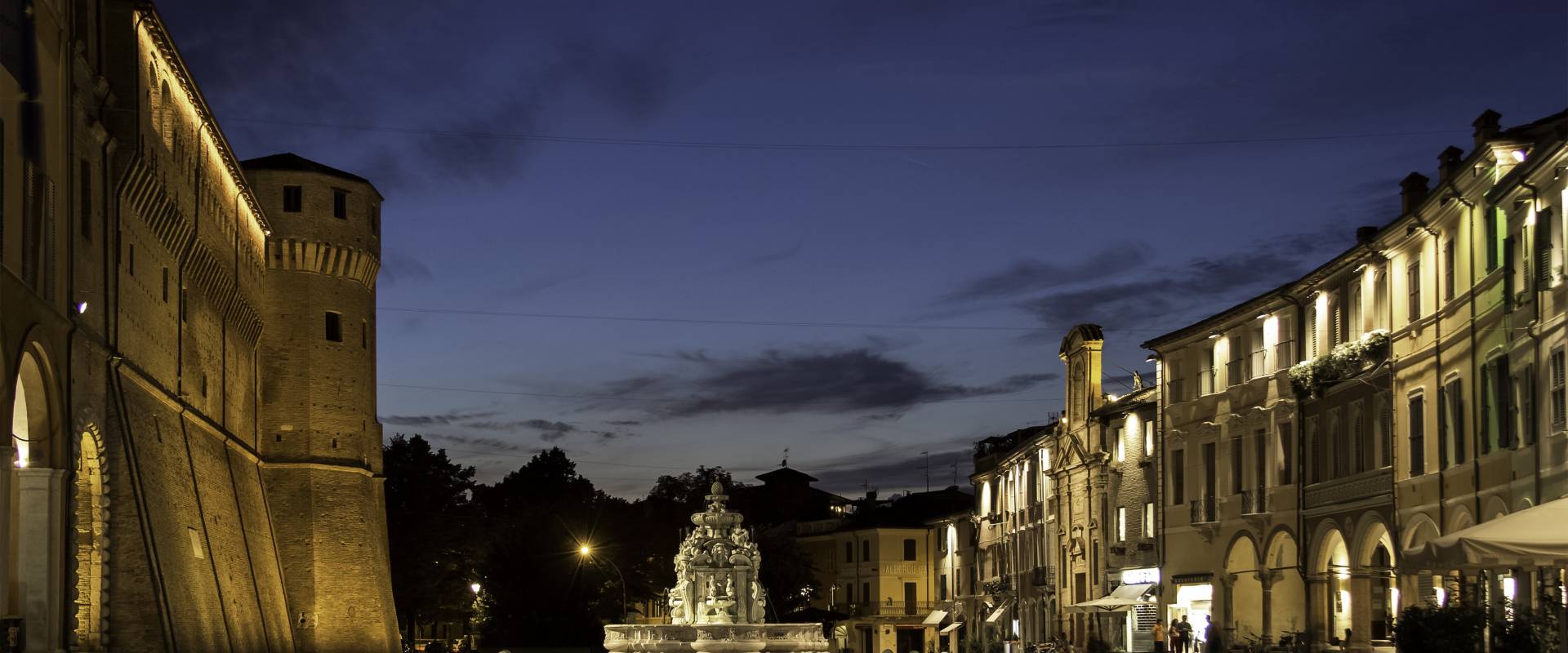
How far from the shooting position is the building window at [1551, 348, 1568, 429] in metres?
26.8

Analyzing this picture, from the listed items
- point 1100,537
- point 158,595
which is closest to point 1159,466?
point 1100,537

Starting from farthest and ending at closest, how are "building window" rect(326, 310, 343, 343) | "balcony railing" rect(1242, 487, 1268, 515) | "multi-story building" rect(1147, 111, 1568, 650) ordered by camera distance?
"building window" rect(326, 310, 343, 343) < "balcony railing" rect(1242, 487, 1268, 515) < "multi-story building" rect(1147, 111, 1568, 650)

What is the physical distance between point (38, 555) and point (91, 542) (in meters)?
7.83

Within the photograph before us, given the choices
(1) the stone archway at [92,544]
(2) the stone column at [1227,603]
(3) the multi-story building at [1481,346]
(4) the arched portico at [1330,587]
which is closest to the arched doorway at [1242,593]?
(2) the stone column at [1227,603]

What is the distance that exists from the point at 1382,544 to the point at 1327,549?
3113 millimetres

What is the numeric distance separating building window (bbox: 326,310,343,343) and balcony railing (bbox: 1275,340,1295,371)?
39224 millimetres

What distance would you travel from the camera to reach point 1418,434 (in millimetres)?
35438

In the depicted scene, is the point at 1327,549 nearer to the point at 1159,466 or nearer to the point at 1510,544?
the point at 1159,466

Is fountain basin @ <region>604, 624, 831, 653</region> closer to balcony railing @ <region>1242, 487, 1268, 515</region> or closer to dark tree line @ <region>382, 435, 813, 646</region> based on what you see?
balcony railing @ <region>1242, 487, 1268, 515</region>

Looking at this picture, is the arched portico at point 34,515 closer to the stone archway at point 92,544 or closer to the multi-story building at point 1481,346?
the stone archway at point 92,544

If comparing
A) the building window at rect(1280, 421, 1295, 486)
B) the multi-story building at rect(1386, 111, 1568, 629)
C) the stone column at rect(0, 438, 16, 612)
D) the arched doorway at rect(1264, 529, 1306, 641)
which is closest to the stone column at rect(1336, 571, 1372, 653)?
the multi-story building at rect(1386, 111, 1568, 629)

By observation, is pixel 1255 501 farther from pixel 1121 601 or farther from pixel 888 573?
pixel 888 573

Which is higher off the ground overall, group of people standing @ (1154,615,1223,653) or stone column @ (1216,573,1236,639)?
stone column @ (1216,573,1236,639)

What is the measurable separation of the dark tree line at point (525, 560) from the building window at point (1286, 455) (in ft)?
144
